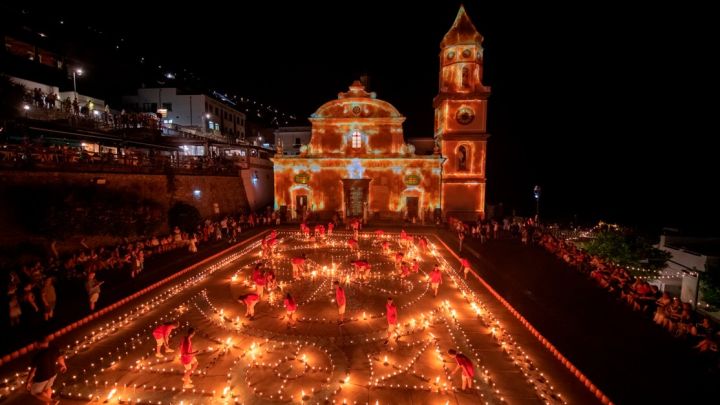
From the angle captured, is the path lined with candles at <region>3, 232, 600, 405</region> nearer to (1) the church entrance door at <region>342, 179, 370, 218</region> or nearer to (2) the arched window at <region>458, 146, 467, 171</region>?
(1) the church entrance door at <region>342, 179, 370, 218</region>

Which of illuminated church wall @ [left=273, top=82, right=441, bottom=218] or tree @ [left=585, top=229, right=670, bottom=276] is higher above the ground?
illuminated church wall @ [left=273, top=82, right=441, bottom=218]

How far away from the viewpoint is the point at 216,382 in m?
7.82

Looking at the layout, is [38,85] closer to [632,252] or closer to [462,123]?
[462,123]

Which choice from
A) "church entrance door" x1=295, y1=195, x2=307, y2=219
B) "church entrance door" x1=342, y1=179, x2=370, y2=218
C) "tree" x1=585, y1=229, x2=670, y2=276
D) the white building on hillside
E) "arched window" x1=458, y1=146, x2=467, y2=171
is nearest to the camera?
"tree" x1=585, y1=229, x2=670, y2=276

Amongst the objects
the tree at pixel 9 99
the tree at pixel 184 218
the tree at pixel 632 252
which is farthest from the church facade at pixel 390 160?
the tree at pixel 9 99

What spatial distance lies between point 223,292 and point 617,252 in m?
20.0

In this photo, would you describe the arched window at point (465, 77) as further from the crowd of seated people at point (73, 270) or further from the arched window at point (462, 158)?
the crowd of seated people at point (73, 270)

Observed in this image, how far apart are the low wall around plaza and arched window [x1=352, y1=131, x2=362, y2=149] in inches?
571

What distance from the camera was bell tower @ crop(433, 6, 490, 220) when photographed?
1152 inches

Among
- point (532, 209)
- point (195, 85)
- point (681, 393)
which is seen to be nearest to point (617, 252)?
point (681, 393)

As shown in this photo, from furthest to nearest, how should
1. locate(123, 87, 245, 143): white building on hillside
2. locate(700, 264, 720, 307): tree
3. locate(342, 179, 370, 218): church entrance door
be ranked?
locate(123, 87, 245, 143): white building on hillside < locate(342, 179, 370, 218): church entrance door < locate(700, 264, 720, 307): tree

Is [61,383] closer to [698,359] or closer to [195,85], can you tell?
[698,359]

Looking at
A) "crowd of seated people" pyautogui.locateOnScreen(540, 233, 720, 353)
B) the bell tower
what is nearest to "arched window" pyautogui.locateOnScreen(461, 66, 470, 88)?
the bell tower

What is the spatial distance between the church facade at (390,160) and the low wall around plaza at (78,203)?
37.5ft
